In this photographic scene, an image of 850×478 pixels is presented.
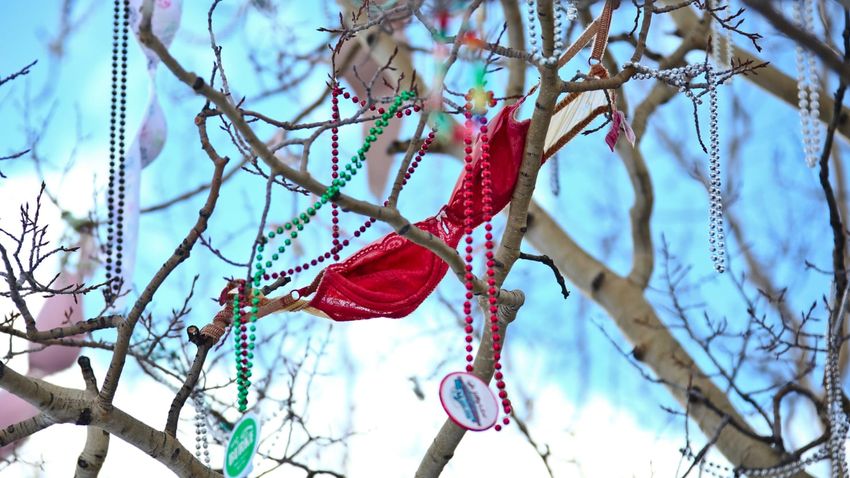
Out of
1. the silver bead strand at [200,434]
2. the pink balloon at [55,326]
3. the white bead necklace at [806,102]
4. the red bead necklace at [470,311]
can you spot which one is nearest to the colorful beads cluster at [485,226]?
the red bead necklace at [470,311]

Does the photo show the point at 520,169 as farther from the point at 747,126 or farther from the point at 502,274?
the point at 747,126

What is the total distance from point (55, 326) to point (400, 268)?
105cm

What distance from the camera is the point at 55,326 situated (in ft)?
7.58

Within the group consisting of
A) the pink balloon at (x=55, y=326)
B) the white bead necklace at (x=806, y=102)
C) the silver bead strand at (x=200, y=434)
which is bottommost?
the silver bead strand at (x=200, y=434)

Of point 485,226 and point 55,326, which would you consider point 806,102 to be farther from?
point 55,326

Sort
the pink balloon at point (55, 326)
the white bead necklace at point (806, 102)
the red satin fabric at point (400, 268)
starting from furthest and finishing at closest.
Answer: the pink balloon at point (55, 326), the white bead necklace at point (806, 102), the red satin fabric at point (400, 268)

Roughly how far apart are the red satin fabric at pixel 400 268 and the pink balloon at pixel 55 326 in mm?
873

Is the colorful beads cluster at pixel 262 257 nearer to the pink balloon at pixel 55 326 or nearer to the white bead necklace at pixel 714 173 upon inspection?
the white bead necklace at pixel 714 173

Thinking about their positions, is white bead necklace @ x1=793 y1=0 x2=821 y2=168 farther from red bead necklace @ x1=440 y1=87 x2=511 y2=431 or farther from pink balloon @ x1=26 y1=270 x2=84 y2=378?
pink balloon @ x1=26 y1=270 x2=84 y2=378

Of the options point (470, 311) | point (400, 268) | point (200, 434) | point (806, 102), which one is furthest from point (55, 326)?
point (806, 102)

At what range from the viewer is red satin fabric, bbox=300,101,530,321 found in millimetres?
→ 1692

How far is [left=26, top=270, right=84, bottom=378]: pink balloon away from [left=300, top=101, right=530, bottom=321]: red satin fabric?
0.87 metres

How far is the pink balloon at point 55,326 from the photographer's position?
2307 millimetres

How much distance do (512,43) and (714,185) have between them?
1197mm
